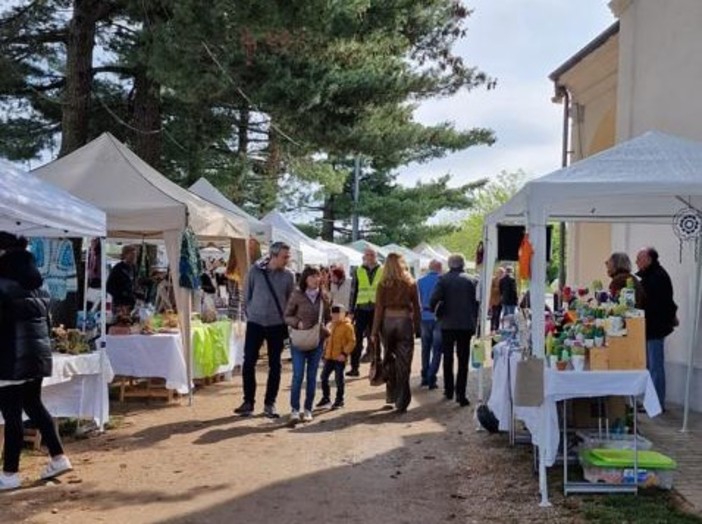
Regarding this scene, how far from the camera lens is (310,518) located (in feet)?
17.0

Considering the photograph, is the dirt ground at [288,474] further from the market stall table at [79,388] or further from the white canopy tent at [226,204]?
the white canopy tent at [226,204]

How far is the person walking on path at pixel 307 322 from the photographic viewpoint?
8094 millimetres

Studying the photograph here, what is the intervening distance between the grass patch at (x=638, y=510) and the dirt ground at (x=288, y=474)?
143mm

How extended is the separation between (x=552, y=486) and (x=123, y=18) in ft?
36.2

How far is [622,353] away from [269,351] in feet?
12.4

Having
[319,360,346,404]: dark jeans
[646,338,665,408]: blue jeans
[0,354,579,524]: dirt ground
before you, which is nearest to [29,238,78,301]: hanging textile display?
[0,354,579,524]: dirt ground

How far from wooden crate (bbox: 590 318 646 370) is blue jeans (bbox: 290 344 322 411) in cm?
322

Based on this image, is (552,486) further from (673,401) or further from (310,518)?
(673,401)

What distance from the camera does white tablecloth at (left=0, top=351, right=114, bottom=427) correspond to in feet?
23.2

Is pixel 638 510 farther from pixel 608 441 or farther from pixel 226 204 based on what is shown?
pixel 226 204

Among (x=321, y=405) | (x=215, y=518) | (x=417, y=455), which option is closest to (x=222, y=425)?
(x=321, y=405)

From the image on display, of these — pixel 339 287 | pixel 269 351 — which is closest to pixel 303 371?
pixel 269 351

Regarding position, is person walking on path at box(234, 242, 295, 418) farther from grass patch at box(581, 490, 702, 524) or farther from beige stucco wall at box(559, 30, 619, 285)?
beige stucco wall at box(559, 30, 619, 285)

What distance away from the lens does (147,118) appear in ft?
45.6
